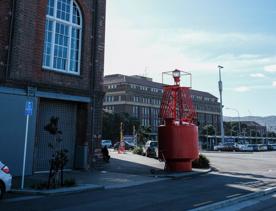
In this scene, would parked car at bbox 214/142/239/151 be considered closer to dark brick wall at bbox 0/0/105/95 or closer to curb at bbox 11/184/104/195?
dark brick wall at bbox 0/0/105/95

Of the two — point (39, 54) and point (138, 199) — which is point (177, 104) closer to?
point (39, 54)

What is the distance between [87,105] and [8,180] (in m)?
10.5

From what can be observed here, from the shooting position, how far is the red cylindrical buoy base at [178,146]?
→ 23.1 meters

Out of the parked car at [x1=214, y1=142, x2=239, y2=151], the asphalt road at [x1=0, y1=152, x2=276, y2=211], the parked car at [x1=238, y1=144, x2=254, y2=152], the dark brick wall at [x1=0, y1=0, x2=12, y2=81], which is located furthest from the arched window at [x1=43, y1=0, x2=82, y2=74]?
the parked car at [x1=238, y1=144, x2=254, y2=152]

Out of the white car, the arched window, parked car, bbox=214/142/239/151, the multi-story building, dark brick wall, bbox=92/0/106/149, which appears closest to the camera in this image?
the white car

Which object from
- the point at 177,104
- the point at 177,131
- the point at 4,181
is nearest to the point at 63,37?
the point at 177,104

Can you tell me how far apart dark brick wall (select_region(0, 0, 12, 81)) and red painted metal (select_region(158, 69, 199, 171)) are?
9677mm

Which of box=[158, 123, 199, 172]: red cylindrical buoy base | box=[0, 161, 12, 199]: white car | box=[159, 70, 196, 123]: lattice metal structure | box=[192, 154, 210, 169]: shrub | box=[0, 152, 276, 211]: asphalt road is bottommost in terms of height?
box=[0, 152, 276, 211]: asphalt road

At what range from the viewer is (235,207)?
11.4 metres

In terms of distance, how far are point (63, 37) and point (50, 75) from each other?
8.21ft

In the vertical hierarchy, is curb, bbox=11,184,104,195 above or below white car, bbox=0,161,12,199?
below

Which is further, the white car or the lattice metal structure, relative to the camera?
the lattice metal structure

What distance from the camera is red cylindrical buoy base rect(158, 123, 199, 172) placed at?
910 inches

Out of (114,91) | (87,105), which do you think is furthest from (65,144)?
(114,91)
